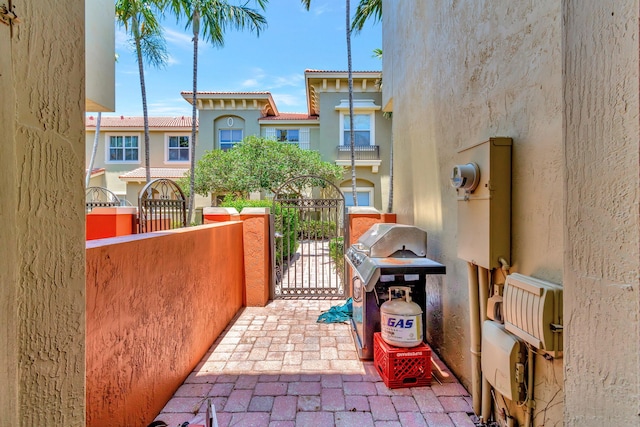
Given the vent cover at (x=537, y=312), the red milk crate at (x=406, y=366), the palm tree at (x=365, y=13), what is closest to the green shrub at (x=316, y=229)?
the red milk crate at (x=406, y=366)

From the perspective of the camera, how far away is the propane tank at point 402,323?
3.37 meters

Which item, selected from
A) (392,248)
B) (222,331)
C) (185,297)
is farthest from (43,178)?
(222,331)

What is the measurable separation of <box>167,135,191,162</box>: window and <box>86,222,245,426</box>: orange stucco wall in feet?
49.6

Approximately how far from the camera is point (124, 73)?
13578mm

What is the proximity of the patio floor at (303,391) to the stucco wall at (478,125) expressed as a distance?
1.74 feet

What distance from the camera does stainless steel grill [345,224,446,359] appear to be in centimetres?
352

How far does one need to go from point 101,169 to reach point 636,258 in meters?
20.7

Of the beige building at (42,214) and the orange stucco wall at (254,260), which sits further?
the orange stucco wall at (254,260)

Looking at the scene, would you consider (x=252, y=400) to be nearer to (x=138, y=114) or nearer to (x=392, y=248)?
(x=392, y=248)

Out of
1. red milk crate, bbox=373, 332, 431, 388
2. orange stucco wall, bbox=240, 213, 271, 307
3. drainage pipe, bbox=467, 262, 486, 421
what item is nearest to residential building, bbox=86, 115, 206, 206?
orange stucco wall, bbox=240, 213, 271, 307

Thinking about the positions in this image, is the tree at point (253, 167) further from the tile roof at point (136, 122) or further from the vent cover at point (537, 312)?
the vent cover at point (537, 312)

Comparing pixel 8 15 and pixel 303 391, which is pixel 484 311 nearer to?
pixel 303 391

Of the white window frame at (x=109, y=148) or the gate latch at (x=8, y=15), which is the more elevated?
the white window frame at (x=109, y=148)

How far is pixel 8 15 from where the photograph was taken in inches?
38.2
